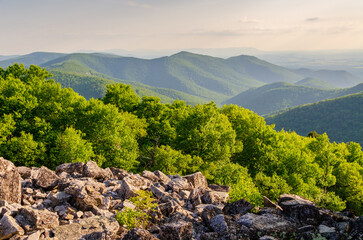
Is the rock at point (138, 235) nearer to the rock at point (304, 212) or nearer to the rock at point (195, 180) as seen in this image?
the rock at point (304, 212)

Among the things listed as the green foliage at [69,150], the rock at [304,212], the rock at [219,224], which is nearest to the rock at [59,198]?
the rock at [219,224]

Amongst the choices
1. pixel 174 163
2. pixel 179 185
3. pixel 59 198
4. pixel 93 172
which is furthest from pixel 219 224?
pixel 174 163

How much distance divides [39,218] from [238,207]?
12607 mm

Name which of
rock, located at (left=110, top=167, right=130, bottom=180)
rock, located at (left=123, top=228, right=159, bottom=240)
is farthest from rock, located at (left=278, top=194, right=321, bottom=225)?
rock, located at (left=110, top=167, right=130, bottom=180)

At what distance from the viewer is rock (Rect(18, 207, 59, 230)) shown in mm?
14242

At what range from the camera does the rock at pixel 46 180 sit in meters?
19.6

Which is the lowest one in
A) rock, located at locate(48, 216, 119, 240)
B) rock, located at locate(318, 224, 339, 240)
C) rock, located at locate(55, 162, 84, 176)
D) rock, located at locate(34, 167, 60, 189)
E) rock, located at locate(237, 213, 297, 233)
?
rock, located at locate(237, 213, 297, 233)

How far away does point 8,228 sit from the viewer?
13.4 m

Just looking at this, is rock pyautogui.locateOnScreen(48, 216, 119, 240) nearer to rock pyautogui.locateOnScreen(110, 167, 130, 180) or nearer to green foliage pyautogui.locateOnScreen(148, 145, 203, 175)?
rock pyautogui.locateOnScreen(110, 167, 130, 180)

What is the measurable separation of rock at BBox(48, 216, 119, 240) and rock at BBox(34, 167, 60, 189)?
621cm

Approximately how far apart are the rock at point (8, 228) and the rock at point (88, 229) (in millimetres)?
1698

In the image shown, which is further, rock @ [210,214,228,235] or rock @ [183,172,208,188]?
rock @ [183,172,208,188]

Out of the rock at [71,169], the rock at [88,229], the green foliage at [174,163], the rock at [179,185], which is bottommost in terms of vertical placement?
the green foliage at [174,163]

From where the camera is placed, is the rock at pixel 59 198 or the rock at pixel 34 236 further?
the rock at pixel 59 198
